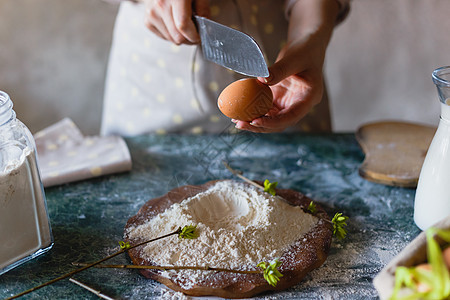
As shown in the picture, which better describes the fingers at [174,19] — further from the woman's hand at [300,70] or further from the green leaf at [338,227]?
the green leaf at [338,227]

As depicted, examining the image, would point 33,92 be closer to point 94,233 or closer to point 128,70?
point 128,70

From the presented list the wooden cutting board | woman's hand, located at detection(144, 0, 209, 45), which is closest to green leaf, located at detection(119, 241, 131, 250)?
woman's hand, located at detection(144, 0, 209, 45)

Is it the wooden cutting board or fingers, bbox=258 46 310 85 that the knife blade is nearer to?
fingers, bbox=258 46 310 85

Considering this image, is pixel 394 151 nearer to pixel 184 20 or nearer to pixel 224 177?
pixel 224 177

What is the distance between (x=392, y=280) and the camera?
0.52 meters

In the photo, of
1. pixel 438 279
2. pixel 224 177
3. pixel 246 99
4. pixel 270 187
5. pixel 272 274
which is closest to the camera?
pixel 438 279

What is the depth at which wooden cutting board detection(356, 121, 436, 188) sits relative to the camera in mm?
995

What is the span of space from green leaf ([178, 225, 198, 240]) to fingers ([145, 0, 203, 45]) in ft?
1.30

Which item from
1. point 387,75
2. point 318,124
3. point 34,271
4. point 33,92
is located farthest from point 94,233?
point 387,75

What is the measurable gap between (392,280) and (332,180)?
1.71ft

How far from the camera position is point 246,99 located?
790 millimetres

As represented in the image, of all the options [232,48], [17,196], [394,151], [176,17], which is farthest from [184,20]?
[394,151]

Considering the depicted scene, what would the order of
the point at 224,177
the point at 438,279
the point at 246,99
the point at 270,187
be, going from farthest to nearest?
the point at 224,177, the point at 270,187, the point at 246,99, the point at 438,279

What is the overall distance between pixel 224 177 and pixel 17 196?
45 centimetres
